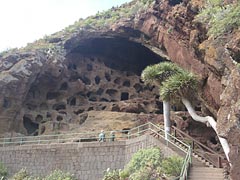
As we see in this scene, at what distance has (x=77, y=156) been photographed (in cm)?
2288

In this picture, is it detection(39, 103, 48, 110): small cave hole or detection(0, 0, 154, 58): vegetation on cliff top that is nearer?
detection(0, 0, 154, 58): vegetation on cliff top

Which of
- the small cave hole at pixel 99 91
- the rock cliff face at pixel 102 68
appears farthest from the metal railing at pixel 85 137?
the small cave hole at pixel 99 91

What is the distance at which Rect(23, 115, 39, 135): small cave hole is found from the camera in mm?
31328

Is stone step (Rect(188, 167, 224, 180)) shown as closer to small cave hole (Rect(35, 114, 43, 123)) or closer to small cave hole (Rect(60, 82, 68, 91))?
small cave hole (Rect(35, 114, 43, 123))

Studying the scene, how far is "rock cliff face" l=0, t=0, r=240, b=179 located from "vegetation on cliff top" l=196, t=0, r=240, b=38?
91 cm

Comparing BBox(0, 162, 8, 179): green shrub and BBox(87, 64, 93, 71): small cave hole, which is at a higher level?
BBox(87, 64, 93, 71): small cave hole

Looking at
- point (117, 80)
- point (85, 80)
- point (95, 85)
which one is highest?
point (117, 80)

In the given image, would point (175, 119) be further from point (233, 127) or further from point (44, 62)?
point (233, 127)

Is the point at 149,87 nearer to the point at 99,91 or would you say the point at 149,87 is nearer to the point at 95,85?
the point at 99,91

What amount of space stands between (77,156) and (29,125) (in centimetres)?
1022

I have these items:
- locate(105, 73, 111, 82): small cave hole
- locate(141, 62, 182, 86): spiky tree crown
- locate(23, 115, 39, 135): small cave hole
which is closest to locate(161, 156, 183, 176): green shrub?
locate(141, 62, 182, 86): spiky tree crown

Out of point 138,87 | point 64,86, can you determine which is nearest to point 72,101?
point 64,86

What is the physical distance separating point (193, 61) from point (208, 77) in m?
2.18

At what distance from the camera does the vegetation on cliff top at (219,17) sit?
17453mm
